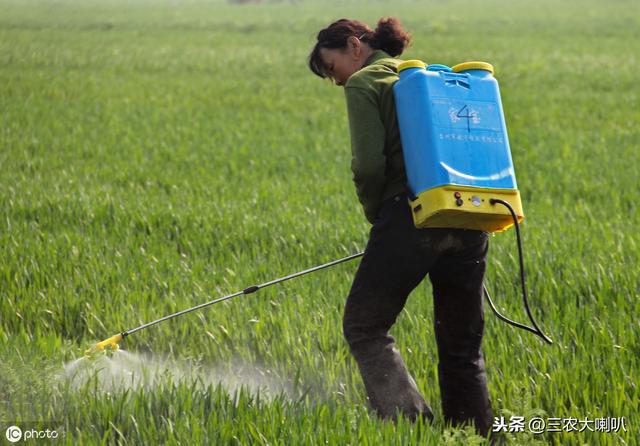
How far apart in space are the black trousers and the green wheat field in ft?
0.53

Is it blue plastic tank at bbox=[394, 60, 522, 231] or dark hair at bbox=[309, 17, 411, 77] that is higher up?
dark hair at bbox=[309, 17, 411, 77]

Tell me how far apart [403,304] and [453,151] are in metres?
0.69

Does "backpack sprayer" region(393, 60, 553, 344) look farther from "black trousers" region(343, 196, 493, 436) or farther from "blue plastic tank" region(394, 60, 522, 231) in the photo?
"black trousers" region(343, 196, 493, 436)

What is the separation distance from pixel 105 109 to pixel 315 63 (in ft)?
33.9

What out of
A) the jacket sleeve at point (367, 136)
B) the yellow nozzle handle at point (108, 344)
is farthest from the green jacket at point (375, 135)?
the yellow nozzle handle at point (108, 344)

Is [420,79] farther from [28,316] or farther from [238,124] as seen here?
[238,124]

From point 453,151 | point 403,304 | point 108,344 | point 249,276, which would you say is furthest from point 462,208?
point 249,276

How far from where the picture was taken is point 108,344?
4.42 meters

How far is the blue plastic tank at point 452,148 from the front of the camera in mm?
3207

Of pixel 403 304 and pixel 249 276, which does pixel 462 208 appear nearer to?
pixel 403 304

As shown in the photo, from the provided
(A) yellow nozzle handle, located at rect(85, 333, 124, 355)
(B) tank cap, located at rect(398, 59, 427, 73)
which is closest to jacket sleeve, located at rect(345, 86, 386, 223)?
(B) tank cap, located at rect(398, 59, 427, 73)

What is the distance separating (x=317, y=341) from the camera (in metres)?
4.64

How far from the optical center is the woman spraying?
3.40 metres

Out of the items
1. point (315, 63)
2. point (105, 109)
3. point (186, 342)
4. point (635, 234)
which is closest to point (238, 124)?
point (105, 109)
